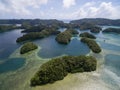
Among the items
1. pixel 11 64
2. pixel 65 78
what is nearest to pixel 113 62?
pixel 65 78

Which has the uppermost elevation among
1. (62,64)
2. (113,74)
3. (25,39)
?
(62,64)

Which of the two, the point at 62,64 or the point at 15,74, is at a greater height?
the point at 62,64

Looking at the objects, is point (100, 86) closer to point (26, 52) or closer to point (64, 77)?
point (64, 77)

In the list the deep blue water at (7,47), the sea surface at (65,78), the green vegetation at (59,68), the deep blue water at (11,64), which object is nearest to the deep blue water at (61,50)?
the sea surface at (65,78)

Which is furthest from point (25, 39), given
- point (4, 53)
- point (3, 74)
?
point (3, 74)

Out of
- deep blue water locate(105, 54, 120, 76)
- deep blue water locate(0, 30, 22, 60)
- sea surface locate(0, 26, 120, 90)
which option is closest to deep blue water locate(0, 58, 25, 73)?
sea surface locate(0, 26, 120, 90)
